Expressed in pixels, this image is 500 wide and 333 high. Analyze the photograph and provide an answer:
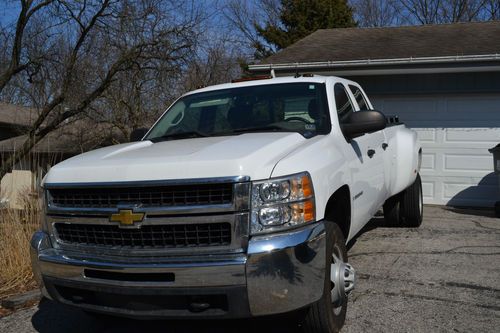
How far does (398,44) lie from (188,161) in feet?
31.0

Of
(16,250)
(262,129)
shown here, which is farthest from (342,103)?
(16,250)

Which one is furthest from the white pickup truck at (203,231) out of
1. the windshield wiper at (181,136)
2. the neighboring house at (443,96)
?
the neighboring house at (443,96)

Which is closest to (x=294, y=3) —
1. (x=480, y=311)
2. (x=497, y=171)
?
(x=497, y=171)

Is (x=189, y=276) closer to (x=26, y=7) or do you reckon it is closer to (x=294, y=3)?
(x=26, y=7)

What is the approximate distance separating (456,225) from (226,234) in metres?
5.93

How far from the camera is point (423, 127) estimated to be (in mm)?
10703

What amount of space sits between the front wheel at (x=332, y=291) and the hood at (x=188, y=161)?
65 centimetres

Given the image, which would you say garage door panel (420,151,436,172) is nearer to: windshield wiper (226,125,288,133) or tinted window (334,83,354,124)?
tinted window (334,83,354,124)

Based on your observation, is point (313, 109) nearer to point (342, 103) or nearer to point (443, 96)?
point (342, 103)

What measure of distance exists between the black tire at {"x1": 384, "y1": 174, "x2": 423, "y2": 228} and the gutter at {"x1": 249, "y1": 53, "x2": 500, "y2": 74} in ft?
11.6

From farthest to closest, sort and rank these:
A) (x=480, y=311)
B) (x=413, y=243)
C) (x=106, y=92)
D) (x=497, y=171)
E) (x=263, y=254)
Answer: (x=106, y=92)
(x=497, y=171)
(x=413, y=243)
(x=480, y=311)
(x=263, y=254)

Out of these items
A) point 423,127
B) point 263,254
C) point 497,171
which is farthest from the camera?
point 423,127

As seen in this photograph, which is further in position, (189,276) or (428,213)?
(428,213)

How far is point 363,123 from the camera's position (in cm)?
442
